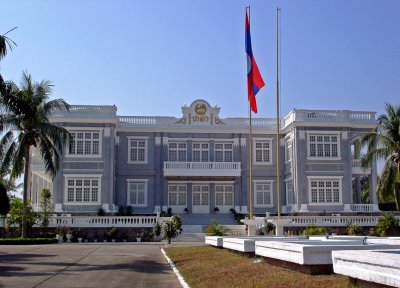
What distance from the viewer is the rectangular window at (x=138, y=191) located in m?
42.6

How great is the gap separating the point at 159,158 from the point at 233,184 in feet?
20.2

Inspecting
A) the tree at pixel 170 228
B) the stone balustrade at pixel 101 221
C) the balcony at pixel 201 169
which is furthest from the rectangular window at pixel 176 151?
the tree at pixel 170 228

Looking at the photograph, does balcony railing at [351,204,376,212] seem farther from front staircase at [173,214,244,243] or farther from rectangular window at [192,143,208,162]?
rectangular window at [192,143,208,162]

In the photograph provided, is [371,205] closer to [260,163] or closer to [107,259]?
[260,163]

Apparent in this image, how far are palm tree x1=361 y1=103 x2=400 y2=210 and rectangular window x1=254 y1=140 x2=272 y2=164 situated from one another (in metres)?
10.8

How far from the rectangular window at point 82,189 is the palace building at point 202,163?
72mm

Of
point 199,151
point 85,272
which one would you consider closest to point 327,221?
point 199,151

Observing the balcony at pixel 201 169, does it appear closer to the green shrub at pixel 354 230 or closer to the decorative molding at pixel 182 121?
the decorative molding at pixel 182 121

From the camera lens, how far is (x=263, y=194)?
143 ft

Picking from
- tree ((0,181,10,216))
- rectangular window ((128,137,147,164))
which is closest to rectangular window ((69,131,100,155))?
rectangular window ((128,137,147,164))

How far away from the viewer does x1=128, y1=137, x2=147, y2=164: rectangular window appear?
43.1 metres

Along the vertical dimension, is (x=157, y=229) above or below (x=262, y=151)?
below

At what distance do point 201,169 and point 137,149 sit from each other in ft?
17.3

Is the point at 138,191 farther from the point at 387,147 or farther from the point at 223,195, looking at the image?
the point at 387,147
